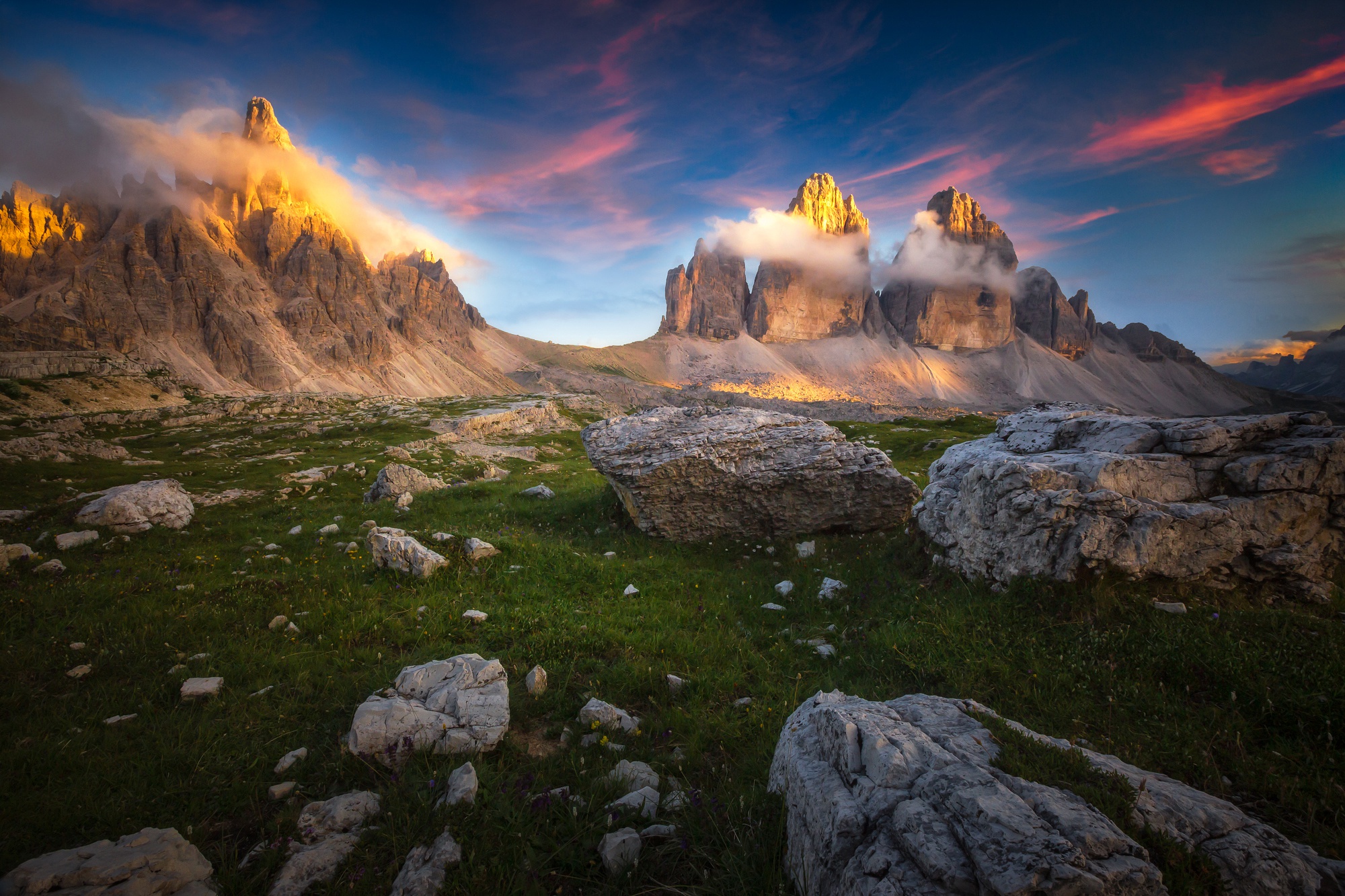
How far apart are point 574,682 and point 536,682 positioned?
1.98ft

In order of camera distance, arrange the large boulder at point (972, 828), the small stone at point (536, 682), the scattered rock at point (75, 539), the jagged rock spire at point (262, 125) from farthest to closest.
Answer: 1. the jagged rock spire at point (262, 125)
2. the scattered rock at point (75, 539)
3. the small stone at point (536, 682)
4. the large boulder at point (972, 828)

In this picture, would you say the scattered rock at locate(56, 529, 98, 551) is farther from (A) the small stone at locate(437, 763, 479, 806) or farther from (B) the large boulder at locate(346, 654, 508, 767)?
(A) the small stone at locate(437, 763, 479, 806)

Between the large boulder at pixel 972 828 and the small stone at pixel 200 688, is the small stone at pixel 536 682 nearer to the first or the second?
the large boulder at pixel 972 828

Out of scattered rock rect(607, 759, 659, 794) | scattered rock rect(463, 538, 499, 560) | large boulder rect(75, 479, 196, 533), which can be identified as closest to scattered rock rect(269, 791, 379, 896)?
scattered rock rect(607, 759, 659, 794)

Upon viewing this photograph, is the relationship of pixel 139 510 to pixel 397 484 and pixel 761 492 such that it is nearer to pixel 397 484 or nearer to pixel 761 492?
pixel 397 484

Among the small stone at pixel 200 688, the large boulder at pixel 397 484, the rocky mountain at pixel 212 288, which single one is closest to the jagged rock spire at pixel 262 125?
the rocky mountain at pixel 212 288

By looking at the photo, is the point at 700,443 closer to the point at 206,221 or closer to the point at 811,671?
the point at 811,671

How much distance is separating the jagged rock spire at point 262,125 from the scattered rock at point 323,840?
27087cm

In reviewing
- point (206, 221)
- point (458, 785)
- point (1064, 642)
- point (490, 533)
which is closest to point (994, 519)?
point (1064, 642)

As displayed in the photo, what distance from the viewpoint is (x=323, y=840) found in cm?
423

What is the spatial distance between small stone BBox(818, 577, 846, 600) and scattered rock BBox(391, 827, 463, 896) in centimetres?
782

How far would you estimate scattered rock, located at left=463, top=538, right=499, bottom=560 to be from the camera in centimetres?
1066

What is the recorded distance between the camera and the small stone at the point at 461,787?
457 cm

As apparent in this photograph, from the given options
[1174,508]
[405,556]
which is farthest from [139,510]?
[1174,508]
